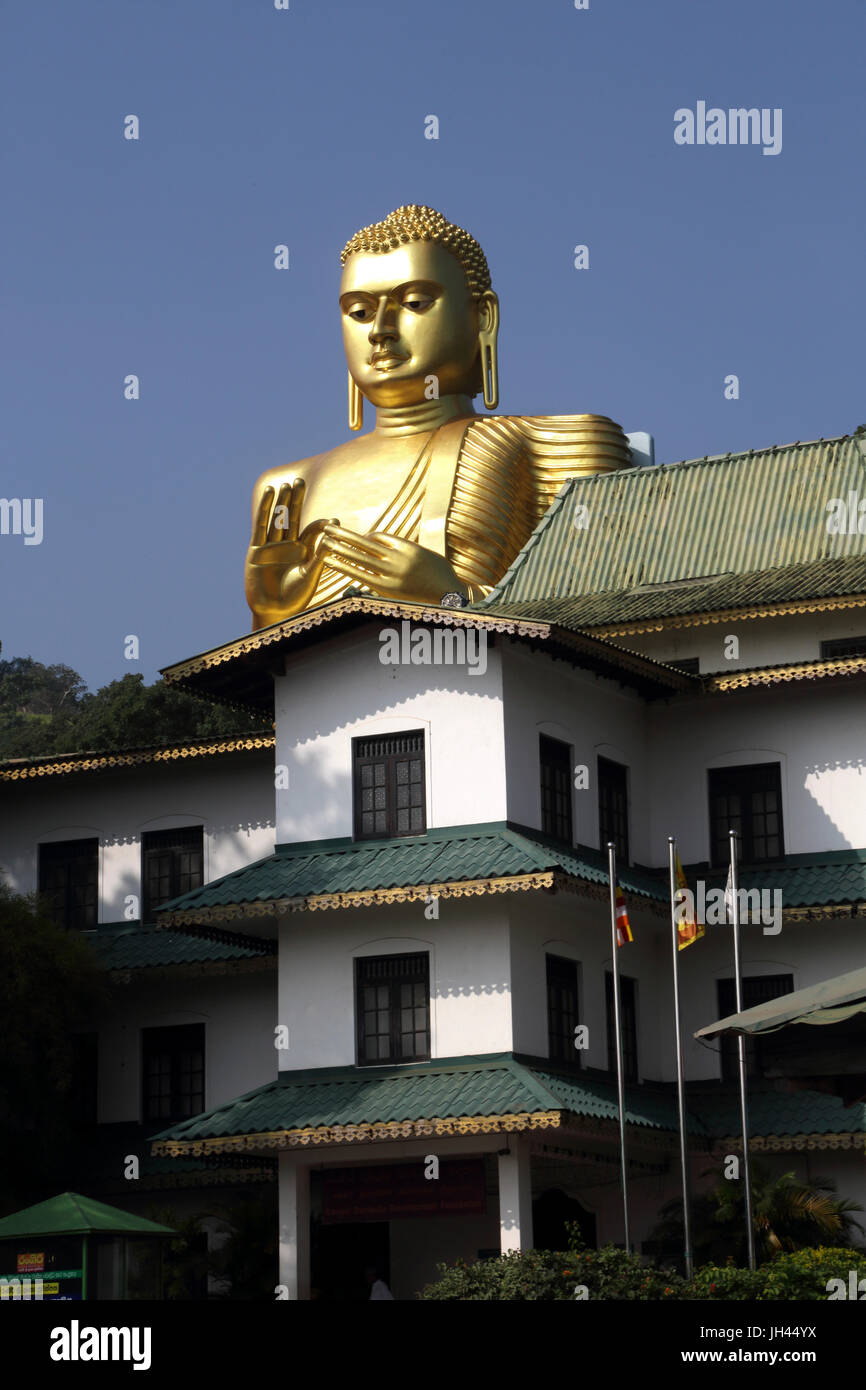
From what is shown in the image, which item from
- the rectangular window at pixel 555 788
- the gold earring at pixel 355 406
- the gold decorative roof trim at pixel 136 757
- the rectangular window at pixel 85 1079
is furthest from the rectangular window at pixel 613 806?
the gold earring at pixel 355 406

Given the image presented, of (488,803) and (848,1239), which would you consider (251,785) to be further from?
(848,1239)

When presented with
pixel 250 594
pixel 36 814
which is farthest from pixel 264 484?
pixel 36 814

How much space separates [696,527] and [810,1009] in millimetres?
23298

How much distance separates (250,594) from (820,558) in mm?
11249

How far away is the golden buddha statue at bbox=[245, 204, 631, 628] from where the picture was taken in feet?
127

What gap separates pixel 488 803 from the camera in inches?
1086

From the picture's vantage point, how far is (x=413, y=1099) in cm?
2612

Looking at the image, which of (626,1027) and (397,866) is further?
(626,1027)

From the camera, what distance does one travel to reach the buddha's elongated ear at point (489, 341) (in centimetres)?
4234

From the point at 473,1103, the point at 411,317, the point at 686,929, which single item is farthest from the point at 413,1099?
the point at 411,317

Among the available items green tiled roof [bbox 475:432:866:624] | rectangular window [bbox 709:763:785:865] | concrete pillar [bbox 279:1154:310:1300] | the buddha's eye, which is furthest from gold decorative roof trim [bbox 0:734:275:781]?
the buddha's eye

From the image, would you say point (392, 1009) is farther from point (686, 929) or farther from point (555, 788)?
point (686, 929)

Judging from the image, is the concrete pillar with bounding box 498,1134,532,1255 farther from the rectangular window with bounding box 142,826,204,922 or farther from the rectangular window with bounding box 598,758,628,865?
the rectangular window with bounding box 142,826,204,922

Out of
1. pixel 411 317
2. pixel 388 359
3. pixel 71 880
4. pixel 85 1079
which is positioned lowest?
pixel 85 1079
